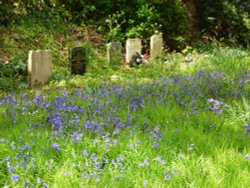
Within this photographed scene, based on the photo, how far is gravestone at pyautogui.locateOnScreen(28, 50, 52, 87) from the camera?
269 inches

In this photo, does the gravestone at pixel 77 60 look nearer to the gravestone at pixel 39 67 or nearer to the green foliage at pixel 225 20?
the gravestone at pixel 39 67

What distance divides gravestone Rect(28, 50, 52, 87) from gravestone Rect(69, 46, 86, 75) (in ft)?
2.07

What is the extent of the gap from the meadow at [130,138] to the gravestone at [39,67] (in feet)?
4.22

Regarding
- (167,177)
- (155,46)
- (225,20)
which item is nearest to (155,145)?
(167,177)

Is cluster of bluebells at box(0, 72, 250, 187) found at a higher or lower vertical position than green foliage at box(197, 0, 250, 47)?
lower

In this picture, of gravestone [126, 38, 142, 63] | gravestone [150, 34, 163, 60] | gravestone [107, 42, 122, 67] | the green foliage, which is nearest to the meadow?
gravestone [107, 42, 122, 67]

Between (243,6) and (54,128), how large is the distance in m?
11.1

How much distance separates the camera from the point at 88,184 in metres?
2.83

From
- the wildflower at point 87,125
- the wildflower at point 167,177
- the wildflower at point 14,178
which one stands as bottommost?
the wildflower at point 167,177

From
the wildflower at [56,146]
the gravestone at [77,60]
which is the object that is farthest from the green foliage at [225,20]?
the wildflower at [56,146]

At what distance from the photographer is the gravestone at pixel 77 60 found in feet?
25.2

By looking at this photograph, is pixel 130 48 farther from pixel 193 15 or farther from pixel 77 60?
pixel 193 15

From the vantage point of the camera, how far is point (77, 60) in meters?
7.73

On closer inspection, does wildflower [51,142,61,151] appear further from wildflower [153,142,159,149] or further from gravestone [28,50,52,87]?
gravestone [28,50,52,87]
